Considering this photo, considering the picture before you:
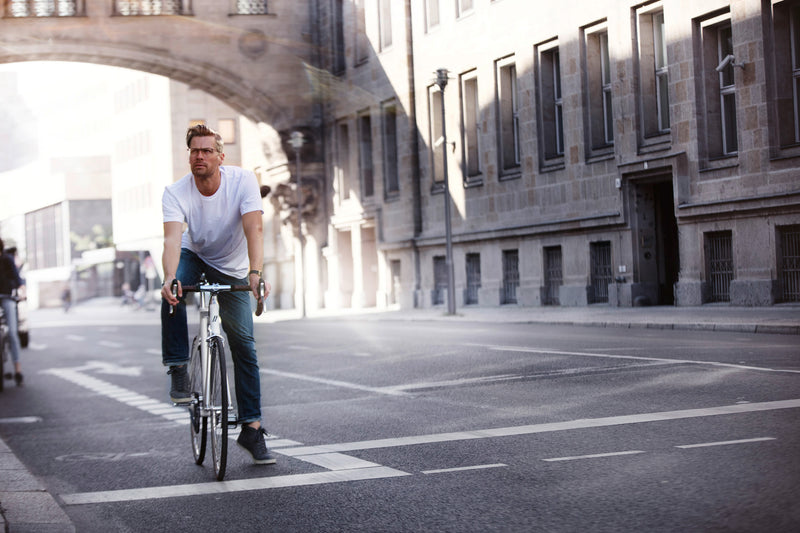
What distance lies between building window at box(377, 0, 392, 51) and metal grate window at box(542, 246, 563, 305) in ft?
42.3

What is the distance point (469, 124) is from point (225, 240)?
29.5 m

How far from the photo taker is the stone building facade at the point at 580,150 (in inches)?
927

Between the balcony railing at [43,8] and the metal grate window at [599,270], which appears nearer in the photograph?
the metal grate window at [599,270]

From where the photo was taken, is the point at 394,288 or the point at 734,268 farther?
the point at 394,288

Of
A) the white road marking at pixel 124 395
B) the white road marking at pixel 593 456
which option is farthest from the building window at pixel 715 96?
the white road marking at pixel 593 456

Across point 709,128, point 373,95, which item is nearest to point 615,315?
point 709,128

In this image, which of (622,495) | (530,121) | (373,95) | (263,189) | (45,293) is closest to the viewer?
(622,495)

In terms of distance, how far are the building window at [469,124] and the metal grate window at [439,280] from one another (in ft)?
10.8

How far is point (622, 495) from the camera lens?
5.53 metres

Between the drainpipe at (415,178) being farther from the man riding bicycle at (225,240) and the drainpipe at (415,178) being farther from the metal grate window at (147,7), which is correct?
the man riding bicycle at (225,240)

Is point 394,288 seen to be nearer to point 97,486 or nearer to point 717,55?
point 717,55

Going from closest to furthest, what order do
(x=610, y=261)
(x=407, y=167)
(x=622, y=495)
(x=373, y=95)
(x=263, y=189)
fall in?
(x=622, y=495) → (x=263, y=189) → (x=610, y=261) → (x=407, y=167) → (x=373, y=95)

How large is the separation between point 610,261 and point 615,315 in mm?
5480

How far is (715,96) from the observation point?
25.4 m
